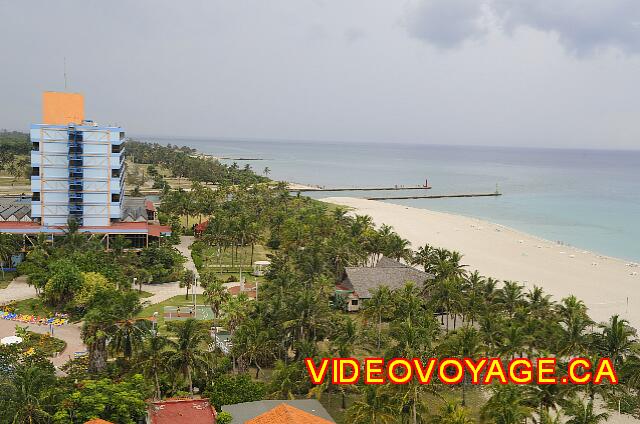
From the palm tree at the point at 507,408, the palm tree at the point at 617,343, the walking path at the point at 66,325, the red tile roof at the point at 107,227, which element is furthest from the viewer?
the red tile roof at the point at 107,227

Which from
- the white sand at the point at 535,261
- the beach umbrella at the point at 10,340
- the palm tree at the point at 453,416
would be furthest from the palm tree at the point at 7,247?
the white sand at the point at 535,261

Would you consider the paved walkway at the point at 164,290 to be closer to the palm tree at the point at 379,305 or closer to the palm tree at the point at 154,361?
the palm tree at the point at 154,361

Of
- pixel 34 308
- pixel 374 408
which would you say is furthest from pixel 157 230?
pixel 374 408

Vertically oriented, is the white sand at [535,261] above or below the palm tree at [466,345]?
below

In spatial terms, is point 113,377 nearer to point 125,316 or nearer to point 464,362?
point 125,316

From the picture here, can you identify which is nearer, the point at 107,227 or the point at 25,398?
the point at 25,398

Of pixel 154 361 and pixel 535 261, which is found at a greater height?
pixel 154 361

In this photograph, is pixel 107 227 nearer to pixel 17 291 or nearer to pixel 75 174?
pixel 75 174
